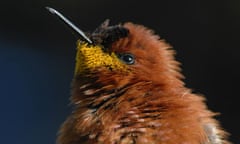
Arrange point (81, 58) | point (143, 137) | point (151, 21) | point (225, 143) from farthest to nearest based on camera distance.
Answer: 1. point (151, 21)
2. point (81, 58)
3. point (225, 143)
4. point (143, 137)

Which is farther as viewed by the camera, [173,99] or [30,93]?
[30,93]

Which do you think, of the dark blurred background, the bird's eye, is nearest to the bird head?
the bird's eye

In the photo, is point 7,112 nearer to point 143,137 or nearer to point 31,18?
point 31,18

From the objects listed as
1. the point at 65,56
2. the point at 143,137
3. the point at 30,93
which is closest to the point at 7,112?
the point at 30,93

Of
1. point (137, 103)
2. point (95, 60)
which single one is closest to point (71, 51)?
point (95, 60)

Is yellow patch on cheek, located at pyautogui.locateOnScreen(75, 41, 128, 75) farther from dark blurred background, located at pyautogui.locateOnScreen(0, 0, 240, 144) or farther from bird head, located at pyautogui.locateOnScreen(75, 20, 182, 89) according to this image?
dark blurred background, located at pyautogui.locateOnScreen(0, 0, 240, 144)

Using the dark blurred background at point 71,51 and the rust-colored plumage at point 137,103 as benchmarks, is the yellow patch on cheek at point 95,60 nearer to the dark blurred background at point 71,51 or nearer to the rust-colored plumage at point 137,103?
the rust-colored plumage at point 137,103

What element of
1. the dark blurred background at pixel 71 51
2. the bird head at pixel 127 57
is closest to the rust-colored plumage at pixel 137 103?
the bird head at pixel 127 57
